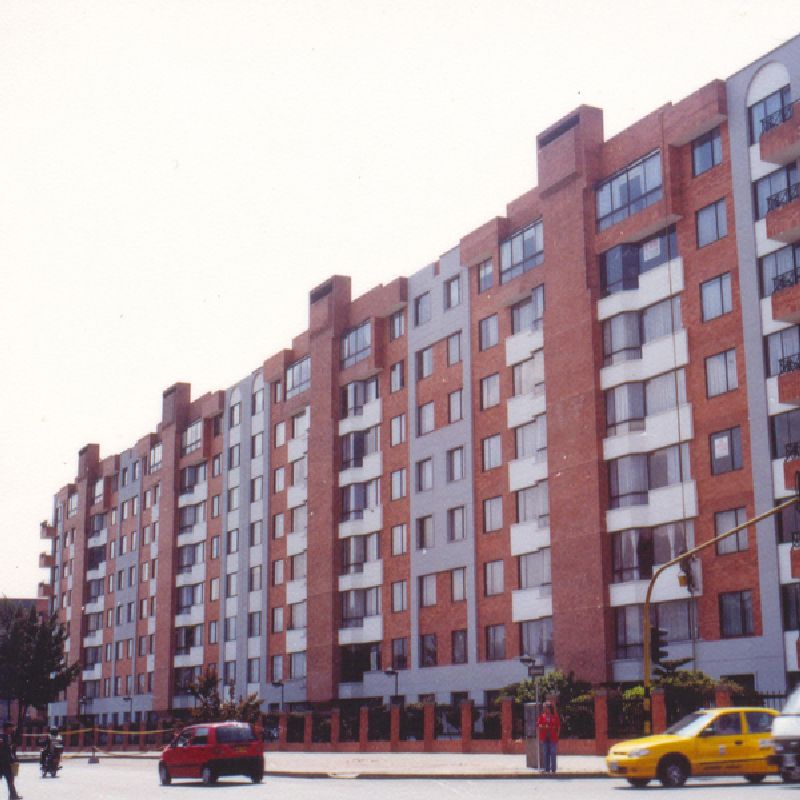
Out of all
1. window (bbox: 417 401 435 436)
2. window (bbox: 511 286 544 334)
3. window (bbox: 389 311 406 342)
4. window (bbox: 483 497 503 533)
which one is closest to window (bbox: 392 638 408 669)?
window (bbox: 483 497 503 533)

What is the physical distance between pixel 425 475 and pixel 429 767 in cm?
2629

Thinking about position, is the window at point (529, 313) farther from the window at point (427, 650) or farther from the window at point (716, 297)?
the window at point (427, 650)

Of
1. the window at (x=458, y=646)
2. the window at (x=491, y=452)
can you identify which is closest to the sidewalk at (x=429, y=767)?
the window at (x=458, y=646)

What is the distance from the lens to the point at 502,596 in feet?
177

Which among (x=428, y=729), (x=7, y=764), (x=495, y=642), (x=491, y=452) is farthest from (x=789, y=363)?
(x=7, y=764)

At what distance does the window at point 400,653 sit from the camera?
60219mm

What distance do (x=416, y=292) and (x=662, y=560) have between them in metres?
22.9

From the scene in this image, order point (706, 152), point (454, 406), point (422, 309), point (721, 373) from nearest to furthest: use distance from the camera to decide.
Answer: point (721, 373) → point (706, 152) → point (454, 406) → point (422, 309)

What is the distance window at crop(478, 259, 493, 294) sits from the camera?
57.1 m

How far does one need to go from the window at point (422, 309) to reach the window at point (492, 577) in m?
13.3

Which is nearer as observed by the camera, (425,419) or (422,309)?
(425,419)

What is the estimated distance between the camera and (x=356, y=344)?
6675 centimetres

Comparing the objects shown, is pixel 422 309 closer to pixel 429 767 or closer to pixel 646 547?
pixel 646 547

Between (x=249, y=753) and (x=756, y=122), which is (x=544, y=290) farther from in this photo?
(x=249, y=753)
